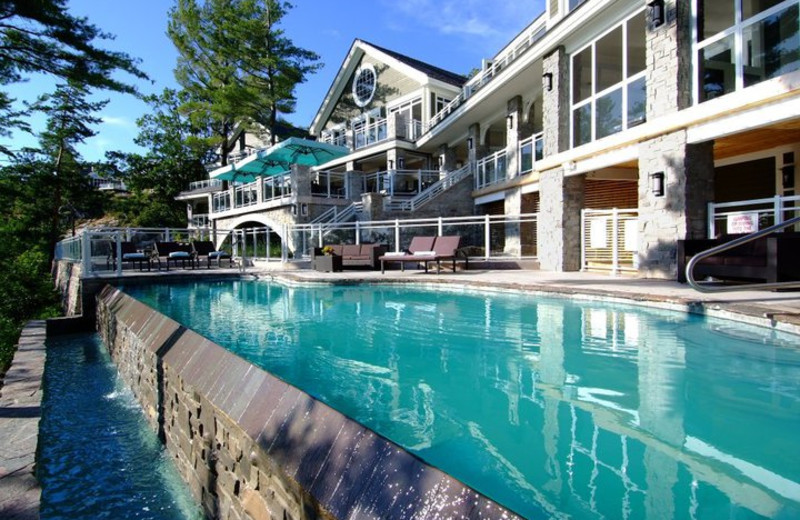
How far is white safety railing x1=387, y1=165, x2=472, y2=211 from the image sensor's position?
17.5 metres

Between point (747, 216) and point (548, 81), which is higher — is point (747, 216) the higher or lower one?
the lower one

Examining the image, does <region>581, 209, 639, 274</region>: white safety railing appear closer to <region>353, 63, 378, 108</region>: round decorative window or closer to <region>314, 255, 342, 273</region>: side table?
Answer: <region>314, 255, 342, 273</region>: side table

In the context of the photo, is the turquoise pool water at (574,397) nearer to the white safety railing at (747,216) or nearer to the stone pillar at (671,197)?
the stone pillar at (671,197)

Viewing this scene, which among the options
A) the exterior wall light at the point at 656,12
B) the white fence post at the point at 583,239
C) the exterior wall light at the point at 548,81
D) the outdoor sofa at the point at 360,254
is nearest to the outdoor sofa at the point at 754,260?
the white fence post at the point at 583,239

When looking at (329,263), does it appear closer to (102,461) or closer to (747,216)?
(102,461)

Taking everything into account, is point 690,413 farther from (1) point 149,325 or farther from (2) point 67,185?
(2) point 67,185

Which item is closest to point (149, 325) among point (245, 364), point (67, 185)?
point (245, 364)

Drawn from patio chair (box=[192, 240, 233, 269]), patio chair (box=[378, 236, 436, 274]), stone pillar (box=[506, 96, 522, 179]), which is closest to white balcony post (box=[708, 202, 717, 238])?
patio chair (box=[378, 236, 436, 274])

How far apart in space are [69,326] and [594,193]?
534 inches

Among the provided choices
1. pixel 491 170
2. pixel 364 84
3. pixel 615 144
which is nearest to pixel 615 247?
pixel 615 144

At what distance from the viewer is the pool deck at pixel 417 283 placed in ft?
8.40

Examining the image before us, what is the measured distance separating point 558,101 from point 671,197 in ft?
13.8

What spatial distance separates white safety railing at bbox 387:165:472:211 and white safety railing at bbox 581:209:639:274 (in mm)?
7597

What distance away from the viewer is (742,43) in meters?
7.01
